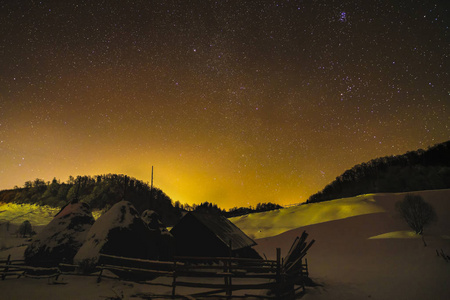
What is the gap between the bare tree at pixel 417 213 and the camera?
2959cm

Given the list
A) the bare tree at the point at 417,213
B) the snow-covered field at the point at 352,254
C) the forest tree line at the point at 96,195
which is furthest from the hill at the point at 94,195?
the bare tree at the point at 417,213

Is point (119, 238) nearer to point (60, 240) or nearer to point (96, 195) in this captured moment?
point (60, 240)

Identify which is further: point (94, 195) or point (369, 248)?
point (94, 195)

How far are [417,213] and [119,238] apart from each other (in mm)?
32508

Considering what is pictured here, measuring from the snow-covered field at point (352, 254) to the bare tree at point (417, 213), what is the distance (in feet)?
4.32

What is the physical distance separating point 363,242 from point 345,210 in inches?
533

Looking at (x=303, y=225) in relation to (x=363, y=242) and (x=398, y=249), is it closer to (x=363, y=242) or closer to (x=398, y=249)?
(x=363, y=242)

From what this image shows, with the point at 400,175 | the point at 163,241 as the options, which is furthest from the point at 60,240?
the point at 400,175

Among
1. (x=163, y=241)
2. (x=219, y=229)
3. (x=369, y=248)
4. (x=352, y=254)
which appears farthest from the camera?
(x=369, y=248)

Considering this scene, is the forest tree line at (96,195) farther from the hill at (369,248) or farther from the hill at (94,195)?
the hill at (369,248)

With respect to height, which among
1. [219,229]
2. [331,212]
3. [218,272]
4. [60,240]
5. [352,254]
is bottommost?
[352,254]

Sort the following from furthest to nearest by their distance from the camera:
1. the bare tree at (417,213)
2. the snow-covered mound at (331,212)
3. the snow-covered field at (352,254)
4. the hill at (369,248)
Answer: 1. the snow-covered mound at (331,212)
2. the bare tree at (417,213)
3. the hill at (369,248)
4. the snow-covered field at (352,254)

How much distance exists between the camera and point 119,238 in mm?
14078

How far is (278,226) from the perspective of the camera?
1826 inches
